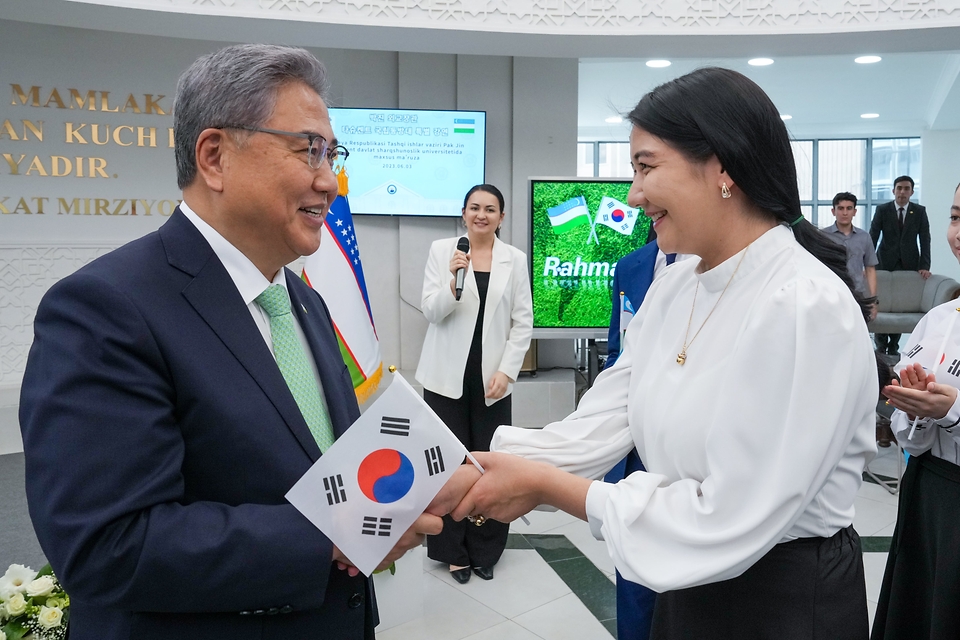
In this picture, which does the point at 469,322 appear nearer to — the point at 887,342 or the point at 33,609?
the point at 33,609

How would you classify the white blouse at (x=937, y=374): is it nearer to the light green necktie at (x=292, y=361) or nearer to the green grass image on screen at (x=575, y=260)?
the light green necktie at (x=292, y=361)

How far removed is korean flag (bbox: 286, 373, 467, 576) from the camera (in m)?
1.15

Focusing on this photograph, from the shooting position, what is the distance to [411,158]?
6.73 metres

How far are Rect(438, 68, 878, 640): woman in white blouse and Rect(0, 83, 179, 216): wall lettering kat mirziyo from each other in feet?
18.4

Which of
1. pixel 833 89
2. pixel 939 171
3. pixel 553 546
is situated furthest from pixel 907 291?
pixel 553 546

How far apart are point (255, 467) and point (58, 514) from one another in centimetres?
27

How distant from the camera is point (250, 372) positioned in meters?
1.17

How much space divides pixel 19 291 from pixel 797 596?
612cm

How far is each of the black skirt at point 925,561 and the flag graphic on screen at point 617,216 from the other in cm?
436

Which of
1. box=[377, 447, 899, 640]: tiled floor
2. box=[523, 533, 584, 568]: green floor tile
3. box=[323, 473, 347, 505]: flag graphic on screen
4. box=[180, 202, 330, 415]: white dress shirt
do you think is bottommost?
box=[523, 533, 584, 568]: green floor tile

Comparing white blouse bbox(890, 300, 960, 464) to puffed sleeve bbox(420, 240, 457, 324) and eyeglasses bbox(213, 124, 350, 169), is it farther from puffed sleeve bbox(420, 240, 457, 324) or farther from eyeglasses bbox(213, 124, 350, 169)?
puffed sleeve bbox(420, 240, 457, 324)

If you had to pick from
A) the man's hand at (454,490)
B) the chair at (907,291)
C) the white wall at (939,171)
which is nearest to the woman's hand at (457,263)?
the man's hand at (454,490)

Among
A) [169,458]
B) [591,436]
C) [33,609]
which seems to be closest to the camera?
[169,458]

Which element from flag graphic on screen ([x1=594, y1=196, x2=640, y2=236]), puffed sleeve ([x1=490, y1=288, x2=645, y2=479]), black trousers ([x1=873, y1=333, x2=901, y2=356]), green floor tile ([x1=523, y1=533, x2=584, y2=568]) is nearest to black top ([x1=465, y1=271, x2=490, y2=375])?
green floor tile ([x1=523, y1=533, x2=584, y2=568])
